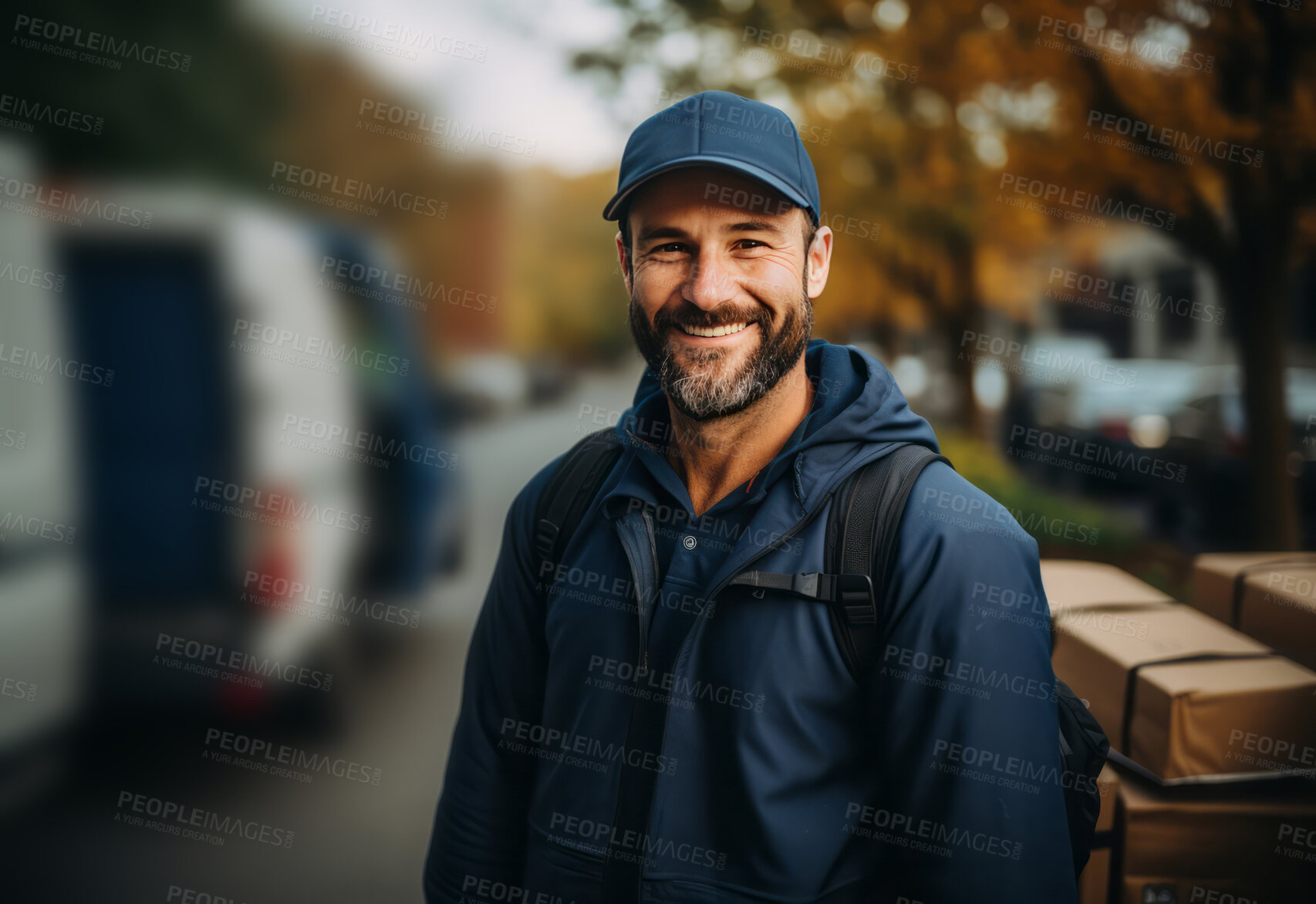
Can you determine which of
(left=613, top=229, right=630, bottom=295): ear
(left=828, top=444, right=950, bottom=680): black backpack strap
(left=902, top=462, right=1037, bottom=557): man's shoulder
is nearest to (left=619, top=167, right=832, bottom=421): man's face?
(left=613, top=229, right=630, bottom=295): ear

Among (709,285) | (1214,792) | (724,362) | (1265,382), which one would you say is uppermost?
(1265,382)

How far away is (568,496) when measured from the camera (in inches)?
81.3

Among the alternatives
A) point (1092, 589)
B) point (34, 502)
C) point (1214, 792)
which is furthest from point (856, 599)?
point (34, 502)

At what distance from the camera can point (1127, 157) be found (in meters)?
6.13

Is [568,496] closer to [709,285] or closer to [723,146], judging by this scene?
[709,285]

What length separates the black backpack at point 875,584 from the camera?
5.33 ft

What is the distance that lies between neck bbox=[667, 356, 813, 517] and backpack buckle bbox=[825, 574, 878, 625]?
17.0 inches

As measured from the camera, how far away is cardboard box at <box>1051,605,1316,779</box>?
2195mm

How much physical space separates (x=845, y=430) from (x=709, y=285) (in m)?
0.43

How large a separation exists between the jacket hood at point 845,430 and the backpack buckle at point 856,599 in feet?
0.57

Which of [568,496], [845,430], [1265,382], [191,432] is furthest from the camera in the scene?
[1265,382]

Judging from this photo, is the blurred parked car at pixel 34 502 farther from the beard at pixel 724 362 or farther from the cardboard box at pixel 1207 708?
the cardboard box at pixel 1207 708

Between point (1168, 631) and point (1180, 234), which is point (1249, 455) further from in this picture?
point (1168, 631)

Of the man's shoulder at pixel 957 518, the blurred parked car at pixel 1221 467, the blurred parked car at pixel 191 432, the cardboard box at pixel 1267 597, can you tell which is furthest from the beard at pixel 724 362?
the blurred parked car at pixel 1221 467
